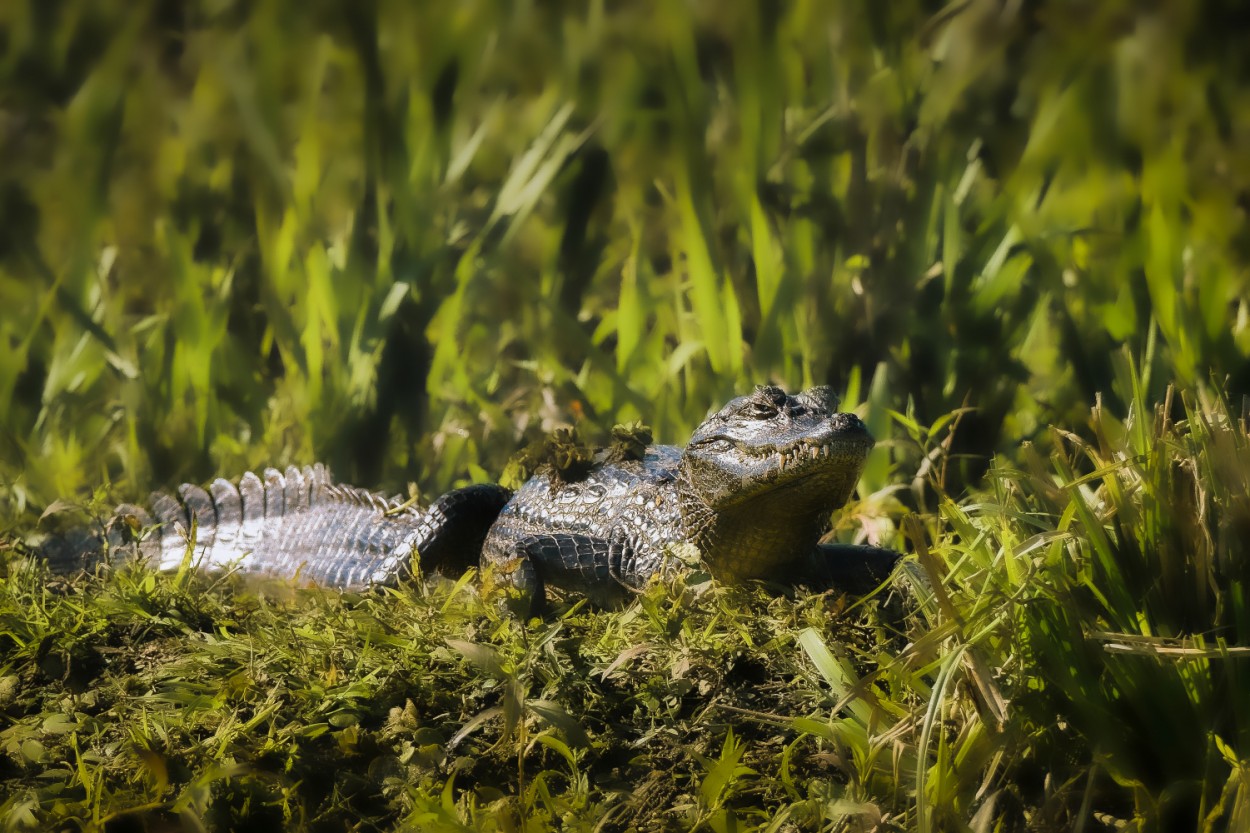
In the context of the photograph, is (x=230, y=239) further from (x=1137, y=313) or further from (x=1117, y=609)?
(x=1117, y=609)

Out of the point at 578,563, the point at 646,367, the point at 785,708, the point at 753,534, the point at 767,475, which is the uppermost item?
the point at 767,475

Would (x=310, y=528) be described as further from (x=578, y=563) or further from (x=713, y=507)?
(x=713, y=507)

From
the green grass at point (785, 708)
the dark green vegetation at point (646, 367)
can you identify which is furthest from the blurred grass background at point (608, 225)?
the green grass at point (785, 708)

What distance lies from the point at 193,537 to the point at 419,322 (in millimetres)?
1996

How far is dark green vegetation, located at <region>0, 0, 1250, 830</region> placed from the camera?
1.92 metres

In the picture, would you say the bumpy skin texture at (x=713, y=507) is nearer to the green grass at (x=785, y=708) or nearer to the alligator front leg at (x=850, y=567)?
the alligator front leg at (x=850, y=567)

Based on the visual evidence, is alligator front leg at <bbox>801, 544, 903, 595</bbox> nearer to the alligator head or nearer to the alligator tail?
the alligator head

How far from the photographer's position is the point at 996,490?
2.24 m

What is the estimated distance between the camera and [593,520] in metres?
3.37

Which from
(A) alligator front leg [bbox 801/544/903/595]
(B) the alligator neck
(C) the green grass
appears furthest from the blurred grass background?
(C) the green grass

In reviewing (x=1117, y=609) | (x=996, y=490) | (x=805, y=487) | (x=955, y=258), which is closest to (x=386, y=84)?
(x=955, y=258)

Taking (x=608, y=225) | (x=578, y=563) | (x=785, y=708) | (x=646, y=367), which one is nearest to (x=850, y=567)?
(x=578, y=563)

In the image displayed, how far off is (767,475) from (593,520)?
2.59 ft

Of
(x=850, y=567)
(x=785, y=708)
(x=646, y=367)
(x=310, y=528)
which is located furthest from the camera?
(x=646, y=367)
